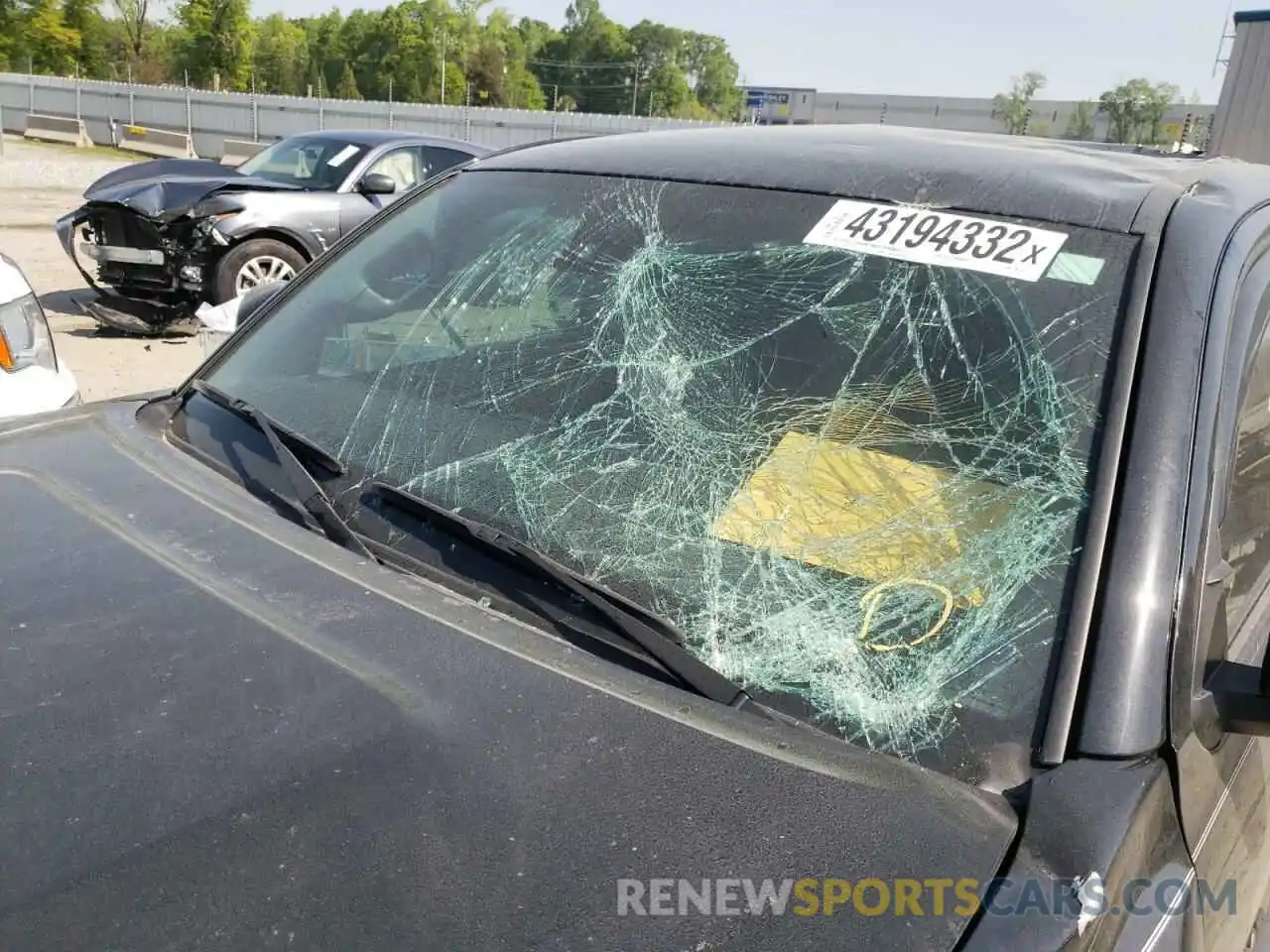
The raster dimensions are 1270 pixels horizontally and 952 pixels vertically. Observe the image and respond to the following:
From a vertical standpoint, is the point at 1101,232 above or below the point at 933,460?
above

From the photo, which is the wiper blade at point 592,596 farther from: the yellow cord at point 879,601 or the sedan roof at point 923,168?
the sedan roof at point 923,168

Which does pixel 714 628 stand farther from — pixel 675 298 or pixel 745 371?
pixel 675 298

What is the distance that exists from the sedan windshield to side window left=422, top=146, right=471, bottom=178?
1.66 ft

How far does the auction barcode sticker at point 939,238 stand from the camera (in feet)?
5.44

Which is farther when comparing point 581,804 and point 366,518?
point 366,518

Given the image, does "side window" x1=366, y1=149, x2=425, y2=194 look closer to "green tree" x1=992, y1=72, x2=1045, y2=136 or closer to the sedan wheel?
the sedan wheel

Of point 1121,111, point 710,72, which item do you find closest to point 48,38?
point 1121,111

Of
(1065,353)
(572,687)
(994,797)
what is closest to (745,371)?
(1065,353)

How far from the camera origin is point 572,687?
134cm

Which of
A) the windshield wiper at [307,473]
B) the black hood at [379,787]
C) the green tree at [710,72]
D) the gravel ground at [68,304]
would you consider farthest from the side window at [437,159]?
the green tree at [710,72]

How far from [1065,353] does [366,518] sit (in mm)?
1126

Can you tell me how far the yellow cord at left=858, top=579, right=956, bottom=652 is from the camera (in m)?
1.39

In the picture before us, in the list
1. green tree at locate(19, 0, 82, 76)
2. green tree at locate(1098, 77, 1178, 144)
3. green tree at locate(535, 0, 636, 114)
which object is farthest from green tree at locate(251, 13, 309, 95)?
green tree at locate(1098, 77, 1178, 144)

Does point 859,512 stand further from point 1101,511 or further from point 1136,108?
point 1136,108
